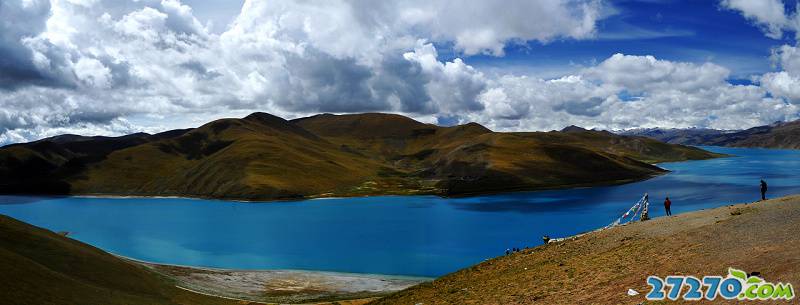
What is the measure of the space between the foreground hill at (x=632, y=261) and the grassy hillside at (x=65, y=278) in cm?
2001

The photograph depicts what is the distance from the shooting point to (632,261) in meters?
29.1

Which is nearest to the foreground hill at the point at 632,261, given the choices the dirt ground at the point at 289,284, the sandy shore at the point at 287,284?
the dirt ground at the point at 289,284

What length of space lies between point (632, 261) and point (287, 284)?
5204cm

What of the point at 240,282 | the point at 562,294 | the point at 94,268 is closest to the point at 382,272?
the point at 240,282

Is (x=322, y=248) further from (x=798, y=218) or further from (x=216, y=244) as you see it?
(x=798, y=218)

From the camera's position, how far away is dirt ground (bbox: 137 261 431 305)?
59.5 m

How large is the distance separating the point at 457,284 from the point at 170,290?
103 ft

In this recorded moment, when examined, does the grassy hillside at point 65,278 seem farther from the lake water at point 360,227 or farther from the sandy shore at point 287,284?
the lake water at point 360,227
